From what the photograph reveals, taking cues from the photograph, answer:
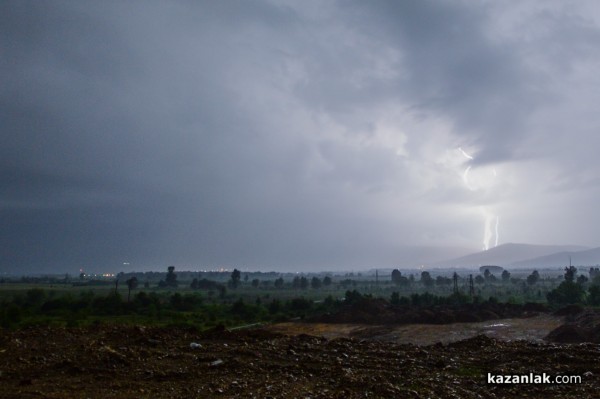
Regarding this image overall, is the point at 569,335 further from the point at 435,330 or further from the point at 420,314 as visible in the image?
the point at 420,314

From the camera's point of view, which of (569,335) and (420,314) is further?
(420,314)

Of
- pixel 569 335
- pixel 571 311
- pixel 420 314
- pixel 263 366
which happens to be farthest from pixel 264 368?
pixel 571 311

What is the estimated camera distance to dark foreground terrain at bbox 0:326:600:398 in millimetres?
11031

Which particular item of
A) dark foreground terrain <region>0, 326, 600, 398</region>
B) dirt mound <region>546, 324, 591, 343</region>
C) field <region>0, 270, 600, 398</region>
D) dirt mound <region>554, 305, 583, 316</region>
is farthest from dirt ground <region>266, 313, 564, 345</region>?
dark foreground terrain <region>0, 326, 600, 398</region>

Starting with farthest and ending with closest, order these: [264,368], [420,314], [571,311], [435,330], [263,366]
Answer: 1. [420,314]
2. [571,311]
3. [435,330]
4. [263,366]
5. [264,368]

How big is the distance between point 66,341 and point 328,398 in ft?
40.5

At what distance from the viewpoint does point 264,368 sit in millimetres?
13750

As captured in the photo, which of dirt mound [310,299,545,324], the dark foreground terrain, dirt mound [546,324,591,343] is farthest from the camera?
dirt mound [310,299,545,324]

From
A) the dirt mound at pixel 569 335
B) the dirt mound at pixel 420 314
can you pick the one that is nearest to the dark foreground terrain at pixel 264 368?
the dirt mound at pixel 569 335

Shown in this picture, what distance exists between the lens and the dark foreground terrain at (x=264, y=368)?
11031 mm

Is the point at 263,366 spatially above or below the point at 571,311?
above

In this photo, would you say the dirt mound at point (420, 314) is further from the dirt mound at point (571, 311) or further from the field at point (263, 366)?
the field at point (263, 366)

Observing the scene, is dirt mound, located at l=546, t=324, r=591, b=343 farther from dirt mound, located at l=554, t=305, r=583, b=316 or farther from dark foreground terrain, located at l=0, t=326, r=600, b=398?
dirt mound, located at l=554, t=305, r=583, b=316

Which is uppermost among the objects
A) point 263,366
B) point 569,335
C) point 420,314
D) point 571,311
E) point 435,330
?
point 263,366
